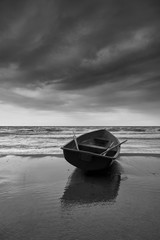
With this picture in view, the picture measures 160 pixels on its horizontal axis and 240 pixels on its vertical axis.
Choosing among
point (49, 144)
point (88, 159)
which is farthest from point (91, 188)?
point (49, 144)

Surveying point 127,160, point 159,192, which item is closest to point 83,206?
point 159,192

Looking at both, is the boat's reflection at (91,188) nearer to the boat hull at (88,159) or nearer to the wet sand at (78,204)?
the wet sand at (78,204)

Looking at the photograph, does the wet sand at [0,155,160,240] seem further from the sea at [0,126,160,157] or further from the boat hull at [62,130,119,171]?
the sea at [0,126,160,157]

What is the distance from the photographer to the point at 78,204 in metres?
4.11

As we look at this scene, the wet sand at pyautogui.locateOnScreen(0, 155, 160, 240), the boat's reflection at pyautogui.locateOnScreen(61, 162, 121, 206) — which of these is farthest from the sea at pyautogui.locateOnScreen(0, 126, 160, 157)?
the wet sand at pyautogui.locateOnScreen(0, 155, 160, 240)

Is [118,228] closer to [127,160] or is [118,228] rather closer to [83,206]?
[83,206]

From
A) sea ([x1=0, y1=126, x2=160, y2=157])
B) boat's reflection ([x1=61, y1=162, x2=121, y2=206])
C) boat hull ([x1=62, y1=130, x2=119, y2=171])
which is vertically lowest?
boat's reflection ([x1=61, y1=162, x2=121, y2=206])

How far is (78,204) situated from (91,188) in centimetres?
115

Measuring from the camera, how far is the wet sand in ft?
9.91

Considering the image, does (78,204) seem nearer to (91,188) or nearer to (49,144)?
(91,188)

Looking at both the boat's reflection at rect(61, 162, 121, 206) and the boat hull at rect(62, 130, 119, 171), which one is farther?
the boat hull at rect(62, 130, 119, 171)

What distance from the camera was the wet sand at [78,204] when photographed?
302 centimetres

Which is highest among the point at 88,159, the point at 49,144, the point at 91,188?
the point at 88,159

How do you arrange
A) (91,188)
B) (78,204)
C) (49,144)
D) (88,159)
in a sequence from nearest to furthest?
1. (78,204)
2. (91,188)
3. (88,159)
4. (49,144)
